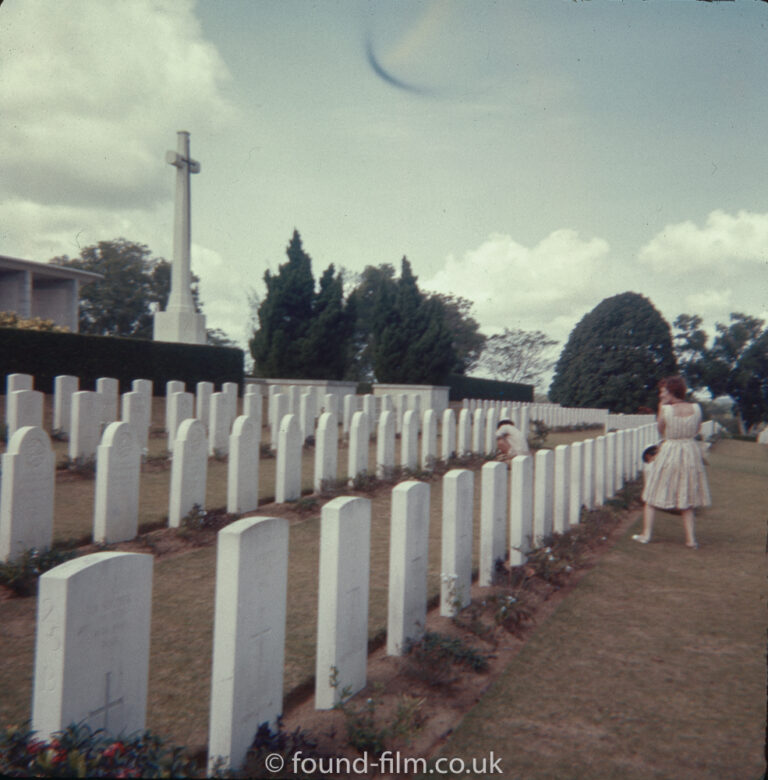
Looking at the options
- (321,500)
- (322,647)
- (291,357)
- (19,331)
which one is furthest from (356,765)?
(291,357)

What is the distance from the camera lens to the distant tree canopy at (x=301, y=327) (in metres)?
19.7

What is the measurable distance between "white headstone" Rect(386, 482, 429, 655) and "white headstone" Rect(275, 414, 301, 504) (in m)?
3.87

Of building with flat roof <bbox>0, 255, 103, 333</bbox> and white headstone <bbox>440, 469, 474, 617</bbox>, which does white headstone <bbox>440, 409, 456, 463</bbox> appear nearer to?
white headstone <bbox>440, 469, 474, 617</bbox>

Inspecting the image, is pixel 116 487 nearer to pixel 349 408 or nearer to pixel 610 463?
pixel 610 463

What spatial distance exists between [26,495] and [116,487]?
72 cm

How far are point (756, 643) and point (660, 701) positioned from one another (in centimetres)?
120

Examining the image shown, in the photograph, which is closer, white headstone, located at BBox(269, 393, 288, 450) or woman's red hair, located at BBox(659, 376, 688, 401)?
woman's red hair, located at BBox(659, 376, 688, 401)

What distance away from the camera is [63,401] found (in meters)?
9.99

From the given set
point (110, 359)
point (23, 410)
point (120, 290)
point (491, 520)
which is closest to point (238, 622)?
point (491, 520)

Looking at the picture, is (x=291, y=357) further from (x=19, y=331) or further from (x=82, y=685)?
(x=82, y=685)

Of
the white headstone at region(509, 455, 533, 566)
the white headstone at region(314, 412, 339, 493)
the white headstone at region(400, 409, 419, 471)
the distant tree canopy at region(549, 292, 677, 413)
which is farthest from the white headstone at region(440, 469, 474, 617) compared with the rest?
the distant tree canopy at region(549, 292, 677, 413)

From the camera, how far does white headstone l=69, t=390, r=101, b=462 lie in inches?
330

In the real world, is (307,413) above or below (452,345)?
below

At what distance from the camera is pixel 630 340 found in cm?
2366
